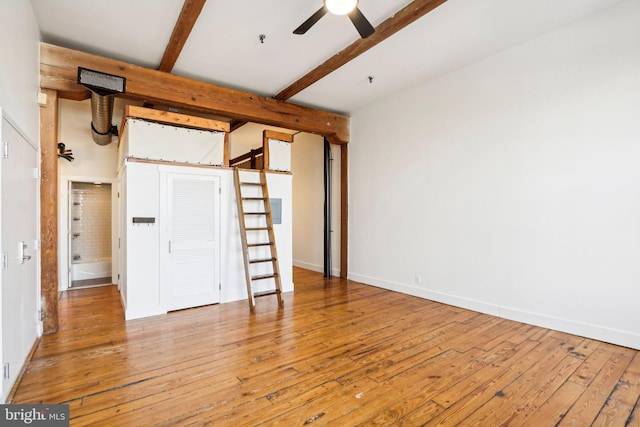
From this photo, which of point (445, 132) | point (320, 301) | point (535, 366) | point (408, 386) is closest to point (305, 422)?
point (408, 386)

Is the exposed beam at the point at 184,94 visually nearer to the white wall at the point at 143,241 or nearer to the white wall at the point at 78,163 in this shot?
the white wall at the point at 143,241

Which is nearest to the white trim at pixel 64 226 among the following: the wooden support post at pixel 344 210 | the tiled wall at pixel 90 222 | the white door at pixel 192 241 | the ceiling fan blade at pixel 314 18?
the tiled wall at pixel 90 222

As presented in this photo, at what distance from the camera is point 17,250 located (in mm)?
2385

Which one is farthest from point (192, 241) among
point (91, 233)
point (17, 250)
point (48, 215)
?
point (91, 233)

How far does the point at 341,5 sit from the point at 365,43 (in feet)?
3.54

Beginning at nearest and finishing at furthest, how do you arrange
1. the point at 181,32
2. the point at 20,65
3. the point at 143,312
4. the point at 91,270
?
the point at 20,65
the point at 181,32
the point at 143,312
the point at 91,270

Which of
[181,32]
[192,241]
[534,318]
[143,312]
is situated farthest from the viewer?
[192,241]

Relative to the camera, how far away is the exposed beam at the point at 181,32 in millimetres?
2863

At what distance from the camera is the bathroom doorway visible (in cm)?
612

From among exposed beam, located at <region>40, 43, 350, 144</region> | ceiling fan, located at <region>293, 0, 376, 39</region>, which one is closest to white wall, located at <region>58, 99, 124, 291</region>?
exposed beam, located at <region>40, 43, 350, 144</region>

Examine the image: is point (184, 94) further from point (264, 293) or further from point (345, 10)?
point (264, 293)

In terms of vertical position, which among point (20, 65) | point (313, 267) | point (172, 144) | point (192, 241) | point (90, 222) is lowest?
point (313, 267)

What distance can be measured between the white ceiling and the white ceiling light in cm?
51

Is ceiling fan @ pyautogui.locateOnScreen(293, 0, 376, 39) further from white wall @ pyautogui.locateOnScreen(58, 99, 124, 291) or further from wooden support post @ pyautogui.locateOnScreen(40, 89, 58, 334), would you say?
white wall @ pyautogui.locateOnScreen(58, 99, 124, 291)
